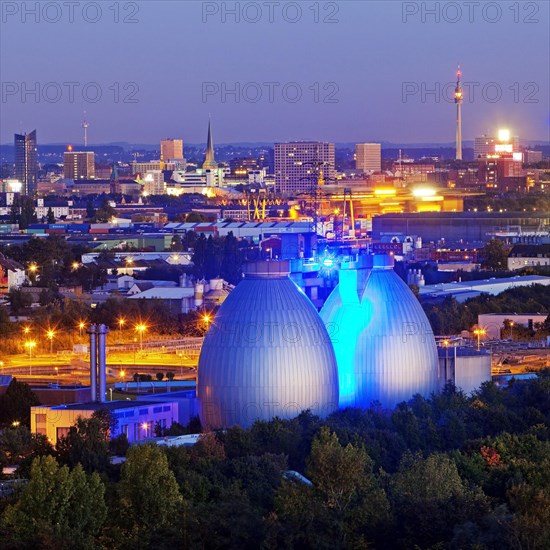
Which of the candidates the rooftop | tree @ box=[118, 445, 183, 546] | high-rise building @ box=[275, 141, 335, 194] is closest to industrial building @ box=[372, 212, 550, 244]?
high-rise building @ box=[275, 141, 335, 194]

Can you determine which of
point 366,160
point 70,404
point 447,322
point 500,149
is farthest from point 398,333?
point 366,160

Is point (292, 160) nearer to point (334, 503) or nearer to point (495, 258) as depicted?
point (495, 258)

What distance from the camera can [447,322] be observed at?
4703 cm

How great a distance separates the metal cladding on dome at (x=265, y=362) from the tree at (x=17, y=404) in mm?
3250

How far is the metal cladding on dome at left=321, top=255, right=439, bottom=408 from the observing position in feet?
Result: 103

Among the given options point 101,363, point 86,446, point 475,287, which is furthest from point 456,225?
point 86,446

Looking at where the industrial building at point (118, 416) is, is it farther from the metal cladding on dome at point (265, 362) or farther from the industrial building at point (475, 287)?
the industrial building at point (475, 287)

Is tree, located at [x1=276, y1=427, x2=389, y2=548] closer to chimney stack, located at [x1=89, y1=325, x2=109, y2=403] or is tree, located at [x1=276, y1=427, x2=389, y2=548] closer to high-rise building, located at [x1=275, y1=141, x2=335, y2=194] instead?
chimney stack, located at [x1=89, y1=325, x2=109, y2=403]

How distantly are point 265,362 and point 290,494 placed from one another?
6.22 metres

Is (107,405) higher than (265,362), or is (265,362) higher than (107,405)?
(265,362)

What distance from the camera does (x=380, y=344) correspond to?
31328 mm

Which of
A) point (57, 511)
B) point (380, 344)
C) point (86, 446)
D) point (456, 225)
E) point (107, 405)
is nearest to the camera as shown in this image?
point (57, 511)

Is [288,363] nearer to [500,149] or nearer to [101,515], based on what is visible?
[101,515]

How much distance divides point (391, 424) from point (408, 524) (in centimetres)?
649
